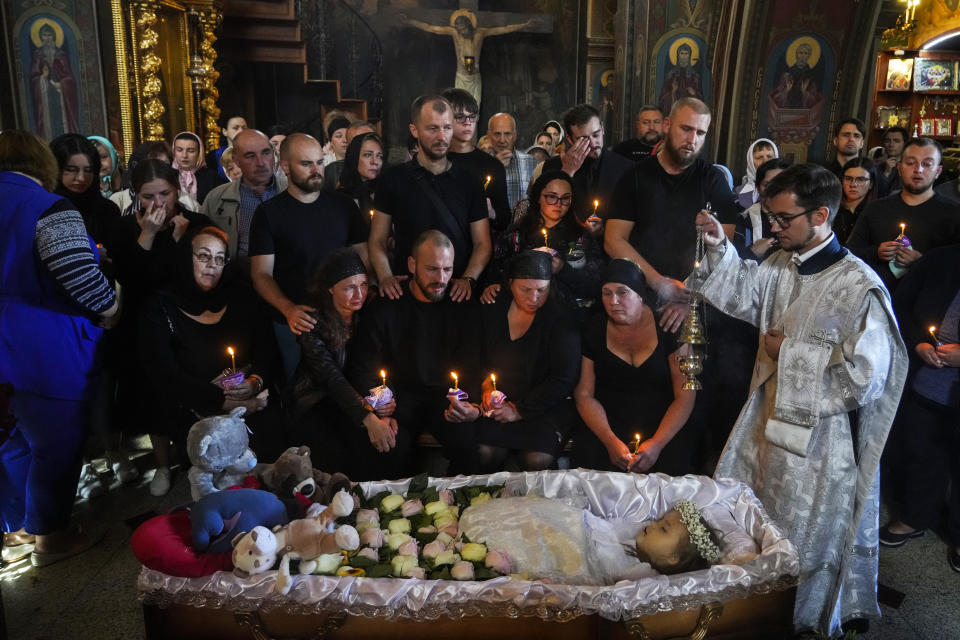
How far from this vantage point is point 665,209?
4.09 metres

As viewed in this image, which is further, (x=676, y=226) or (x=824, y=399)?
(x=676, y=226)

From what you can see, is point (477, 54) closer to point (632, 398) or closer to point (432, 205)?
point (432, 205)

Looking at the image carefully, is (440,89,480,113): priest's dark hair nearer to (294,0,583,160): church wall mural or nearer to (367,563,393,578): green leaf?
(367,563,393,578): green leaf

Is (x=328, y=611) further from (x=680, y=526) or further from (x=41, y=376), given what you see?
(x=41, y=376)

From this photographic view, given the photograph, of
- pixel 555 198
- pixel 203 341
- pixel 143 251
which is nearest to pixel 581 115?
pixel 555 198

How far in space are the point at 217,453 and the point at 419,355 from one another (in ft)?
4.64

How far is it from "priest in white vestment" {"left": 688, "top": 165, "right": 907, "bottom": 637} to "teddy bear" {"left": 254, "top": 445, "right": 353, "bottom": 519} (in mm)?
1787

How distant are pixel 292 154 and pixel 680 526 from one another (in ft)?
9.32

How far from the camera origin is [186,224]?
428 cm

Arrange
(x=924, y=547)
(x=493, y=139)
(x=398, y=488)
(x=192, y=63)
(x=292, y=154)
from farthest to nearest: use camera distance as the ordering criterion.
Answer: (x=192, y=63) → (x=493, y=139) → (x=292, y=154) → (x=924, y=547) → (x=398, y=488)

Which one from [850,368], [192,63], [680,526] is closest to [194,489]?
[680,526]

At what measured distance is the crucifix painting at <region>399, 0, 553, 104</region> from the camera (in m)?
A: 13.4

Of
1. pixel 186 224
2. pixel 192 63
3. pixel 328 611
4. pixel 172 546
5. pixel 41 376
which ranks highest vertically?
pixel 192 63

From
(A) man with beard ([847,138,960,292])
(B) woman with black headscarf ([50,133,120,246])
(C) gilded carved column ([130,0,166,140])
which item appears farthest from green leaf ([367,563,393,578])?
(C) gilded carved column ([130,0,166,140])
